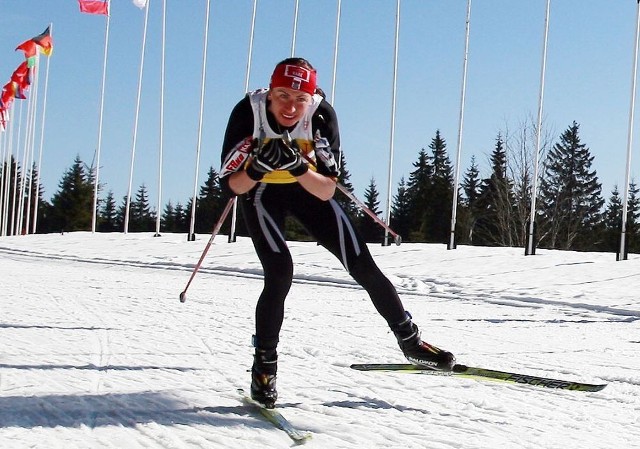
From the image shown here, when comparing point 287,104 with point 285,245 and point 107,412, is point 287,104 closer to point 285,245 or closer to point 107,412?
point 285,245

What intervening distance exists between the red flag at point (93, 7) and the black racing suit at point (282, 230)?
90.3ft

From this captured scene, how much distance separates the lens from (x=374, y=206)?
76.2 meters

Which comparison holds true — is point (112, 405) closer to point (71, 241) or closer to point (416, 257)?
point (416, 257)

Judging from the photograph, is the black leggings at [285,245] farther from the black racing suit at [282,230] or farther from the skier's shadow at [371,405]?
the skier's shadow at [371,405]

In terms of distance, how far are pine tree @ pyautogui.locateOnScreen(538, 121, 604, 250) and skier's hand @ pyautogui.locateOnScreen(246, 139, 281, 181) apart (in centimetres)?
3570

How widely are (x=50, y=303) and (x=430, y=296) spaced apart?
22.8ft

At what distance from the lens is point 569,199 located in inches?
1741

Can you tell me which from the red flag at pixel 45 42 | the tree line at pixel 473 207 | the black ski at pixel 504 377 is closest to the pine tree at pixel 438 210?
the tree line at pixel 473 207

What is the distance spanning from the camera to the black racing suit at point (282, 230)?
3777mm

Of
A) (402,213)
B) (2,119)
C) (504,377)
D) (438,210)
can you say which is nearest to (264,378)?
(504,377)

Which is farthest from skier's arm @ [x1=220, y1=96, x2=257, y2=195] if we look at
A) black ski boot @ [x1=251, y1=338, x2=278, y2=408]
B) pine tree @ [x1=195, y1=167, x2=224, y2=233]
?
pine tree @ [x1=195, y1=167, x2=224, y2=233]

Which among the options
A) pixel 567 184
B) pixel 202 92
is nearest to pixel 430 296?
pixel 202 92

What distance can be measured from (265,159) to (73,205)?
70092 millimetres

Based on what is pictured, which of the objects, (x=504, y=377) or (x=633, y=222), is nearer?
(x=504, y=377)
